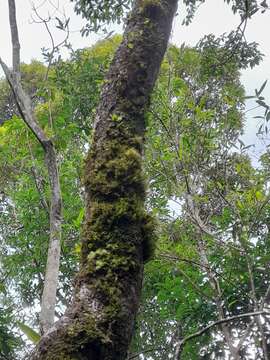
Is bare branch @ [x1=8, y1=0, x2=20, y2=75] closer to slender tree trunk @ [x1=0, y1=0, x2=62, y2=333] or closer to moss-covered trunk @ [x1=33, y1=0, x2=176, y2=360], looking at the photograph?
slender tree trunk @ [x1=0, y1=0, x2=62, y2=333]

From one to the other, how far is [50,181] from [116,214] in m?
A: 0.87

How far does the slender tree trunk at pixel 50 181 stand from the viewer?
2.03m

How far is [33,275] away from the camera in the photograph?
6.40m

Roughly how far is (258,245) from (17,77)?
2.72 metres

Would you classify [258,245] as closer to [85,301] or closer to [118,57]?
[118,57]

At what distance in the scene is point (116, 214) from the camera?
1.66 meters

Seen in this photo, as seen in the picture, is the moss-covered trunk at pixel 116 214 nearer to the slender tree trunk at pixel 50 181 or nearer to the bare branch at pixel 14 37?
the slender tree trunk at pixel 50 181

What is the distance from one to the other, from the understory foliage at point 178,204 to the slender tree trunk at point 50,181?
30 centimetres

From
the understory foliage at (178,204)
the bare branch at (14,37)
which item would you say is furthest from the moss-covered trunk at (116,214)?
the understory foliage at (178,204)

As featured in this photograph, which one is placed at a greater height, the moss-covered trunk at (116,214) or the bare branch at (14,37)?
the bare branch at (14,37)

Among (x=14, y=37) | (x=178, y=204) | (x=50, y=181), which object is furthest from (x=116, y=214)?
(x=178, y=204)

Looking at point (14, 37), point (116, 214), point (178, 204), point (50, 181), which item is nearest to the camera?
point (116, 214)

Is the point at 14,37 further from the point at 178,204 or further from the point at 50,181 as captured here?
the point at 178,204

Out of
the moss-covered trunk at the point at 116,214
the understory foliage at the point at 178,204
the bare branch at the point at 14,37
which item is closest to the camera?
the moss-covered trunk at the point at 116,214
